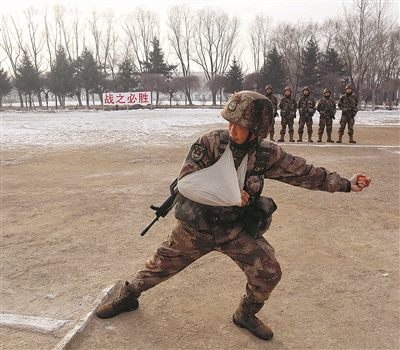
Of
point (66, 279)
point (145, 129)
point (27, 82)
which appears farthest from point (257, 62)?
point (66, 279)

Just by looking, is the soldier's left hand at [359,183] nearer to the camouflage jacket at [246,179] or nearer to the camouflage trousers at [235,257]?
the camouflage jacket at [246,179]

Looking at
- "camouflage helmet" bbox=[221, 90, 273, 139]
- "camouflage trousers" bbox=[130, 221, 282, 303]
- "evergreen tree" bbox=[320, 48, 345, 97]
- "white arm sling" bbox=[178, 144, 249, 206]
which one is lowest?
"camouflage trousers" bbox=[130, 221, 282, 303]

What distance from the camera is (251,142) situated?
7.55 ft

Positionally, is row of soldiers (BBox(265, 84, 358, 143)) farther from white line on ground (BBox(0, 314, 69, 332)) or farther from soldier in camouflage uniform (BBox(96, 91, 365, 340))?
white line on ground (BBox(0, 314, 69, 332))

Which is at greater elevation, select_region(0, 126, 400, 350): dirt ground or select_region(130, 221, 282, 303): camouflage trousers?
select_region(130, 221, 282, 303): camouflage trousers

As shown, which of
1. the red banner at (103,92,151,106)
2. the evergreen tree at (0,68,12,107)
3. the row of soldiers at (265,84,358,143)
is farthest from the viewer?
the evergreen tree at (0,68,12,107)

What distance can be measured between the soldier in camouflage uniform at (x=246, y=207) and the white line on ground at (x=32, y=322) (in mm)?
867

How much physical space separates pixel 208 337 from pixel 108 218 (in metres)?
2.83

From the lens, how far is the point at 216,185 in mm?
2127

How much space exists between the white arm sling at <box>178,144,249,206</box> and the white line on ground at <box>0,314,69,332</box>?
1421 millimetres

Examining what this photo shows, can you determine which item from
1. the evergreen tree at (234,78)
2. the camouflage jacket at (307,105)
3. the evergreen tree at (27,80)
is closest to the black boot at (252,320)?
the camouflage jacket at (307,105)

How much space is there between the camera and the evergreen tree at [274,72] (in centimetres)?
4097

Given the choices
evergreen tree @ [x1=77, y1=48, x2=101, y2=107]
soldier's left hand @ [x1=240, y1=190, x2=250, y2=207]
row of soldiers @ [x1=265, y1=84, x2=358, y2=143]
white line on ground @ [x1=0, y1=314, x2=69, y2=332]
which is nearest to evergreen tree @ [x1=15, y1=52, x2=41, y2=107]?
evergreen tree @ [x1=77, y1=48, x2=101, y2=107]

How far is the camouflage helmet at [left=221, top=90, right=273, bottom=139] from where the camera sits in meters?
2.18
